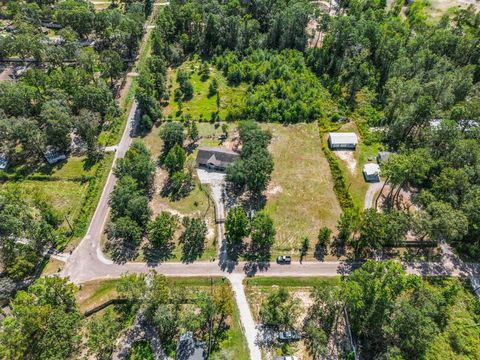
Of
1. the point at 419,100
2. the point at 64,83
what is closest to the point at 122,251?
the point at 64,83

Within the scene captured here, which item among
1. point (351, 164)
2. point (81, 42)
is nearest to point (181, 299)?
point (351, 164)

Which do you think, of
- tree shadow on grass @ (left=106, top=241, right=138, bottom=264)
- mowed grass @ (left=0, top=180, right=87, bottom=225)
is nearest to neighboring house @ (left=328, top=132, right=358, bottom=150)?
tree shadow on grass @ (left=106, top=241, right=138, bottom=264)

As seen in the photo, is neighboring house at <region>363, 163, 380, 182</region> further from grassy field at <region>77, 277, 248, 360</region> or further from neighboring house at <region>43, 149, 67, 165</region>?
neighboring house at <region>43, 149, 67, 165</region>

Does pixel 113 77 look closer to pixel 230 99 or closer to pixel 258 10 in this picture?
pixel 230 99

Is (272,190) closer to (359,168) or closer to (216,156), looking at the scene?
(216,156)

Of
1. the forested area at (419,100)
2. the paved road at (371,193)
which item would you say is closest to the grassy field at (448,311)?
the forested area at (419,100)

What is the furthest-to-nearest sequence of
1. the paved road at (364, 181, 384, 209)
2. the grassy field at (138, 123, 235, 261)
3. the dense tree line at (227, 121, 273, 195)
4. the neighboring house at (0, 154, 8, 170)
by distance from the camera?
the neighboring house at (0, 154, 8, 170)
the paved road at (364, 181, 384, 209)
the dense tree line at (227, 121, 273, 195)
the grassy field at (138, 123, 235, 261)

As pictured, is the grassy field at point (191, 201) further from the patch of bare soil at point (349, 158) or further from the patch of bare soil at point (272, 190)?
the patch of bare soil at point (349, 158)
